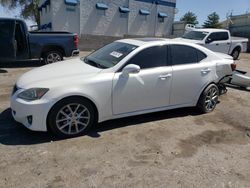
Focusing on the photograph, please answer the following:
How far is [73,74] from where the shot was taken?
4.47m

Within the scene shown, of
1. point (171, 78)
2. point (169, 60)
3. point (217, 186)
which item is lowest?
point (217, 186)

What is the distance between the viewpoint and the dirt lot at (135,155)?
11.1ft

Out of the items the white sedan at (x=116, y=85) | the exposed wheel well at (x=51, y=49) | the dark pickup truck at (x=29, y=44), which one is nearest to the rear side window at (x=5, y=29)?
the dark pickup truck at (x=29, y=44)

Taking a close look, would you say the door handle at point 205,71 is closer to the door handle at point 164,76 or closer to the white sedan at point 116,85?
the white sedan at point 116,85

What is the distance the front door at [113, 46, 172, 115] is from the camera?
4.60m

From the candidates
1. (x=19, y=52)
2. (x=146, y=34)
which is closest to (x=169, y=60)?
(x=19, y=52)

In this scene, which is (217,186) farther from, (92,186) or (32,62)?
(32,62)

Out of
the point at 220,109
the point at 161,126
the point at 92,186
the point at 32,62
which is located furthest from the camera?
the point at 32,62

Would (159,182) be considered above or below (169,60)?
below

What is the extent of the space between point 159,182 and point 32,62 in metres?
9.82

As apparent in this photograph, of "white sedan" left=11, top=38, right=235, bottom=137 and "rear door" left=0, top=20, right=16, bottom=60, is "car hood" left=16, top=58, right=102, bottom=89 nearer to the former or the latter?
"white sedan" left=11, top=38, right=235, bottom=137

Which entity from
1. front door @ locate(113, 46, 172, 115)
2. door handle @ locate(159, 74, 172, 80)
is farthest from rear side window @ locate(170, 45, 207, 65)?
door handle @ locate(159, 74, 172, 80)

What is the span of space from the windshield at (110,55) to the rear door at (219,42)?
1018 centimetres

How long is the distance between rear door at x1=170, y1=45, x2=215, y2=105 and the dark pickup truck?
6.36 metres
